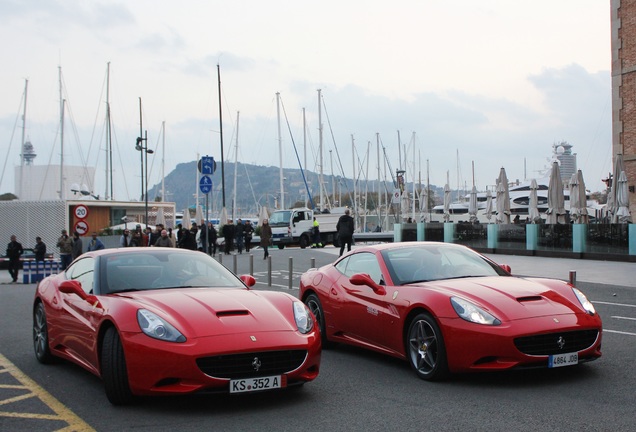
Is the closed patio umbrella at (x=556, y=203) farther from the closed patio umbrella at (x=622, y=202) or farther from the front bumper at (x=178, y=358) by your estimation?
the front bumper at (x=178, y=358)

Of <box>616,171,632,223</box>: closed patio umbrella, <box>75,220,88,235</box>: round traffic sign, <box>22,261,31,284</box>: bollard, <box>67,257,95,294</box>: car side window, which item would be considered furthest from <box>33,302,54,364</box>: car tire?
<box>616,171,632,223</box>: closed patio umbrella

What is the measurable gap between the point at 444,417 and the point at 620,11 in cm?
3553

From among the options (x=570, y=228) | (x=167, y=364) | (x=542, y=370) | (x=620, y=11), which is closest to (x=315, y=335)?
(x=167, y=364)

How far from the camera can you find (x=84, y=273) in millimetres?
8070

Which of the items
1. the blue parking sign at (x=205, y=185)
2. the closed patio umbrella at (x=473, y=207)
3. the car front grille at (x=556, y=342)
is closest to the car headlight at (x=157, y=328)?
the car front grille at (x=556, y=342)

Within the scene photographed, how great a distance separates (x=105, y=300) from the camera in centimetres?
708

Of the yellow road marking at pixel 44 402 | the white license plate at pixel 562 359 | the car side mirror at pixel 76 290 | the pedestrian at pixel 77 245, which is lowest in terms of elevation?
the yellow road marking at pixel 44 402

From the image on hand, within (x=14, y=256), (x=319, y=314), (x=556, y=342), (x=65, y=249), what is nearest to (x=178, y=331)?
(x=556, y=342)

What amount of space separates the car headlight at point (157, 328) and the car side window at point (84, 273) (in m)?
1.32

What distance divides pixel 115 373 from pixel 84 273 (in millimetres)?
1988

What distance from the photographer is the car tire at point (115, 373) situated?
20.8 feet

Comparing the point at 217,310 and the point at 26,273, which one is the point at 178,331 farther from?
the point at 26,273

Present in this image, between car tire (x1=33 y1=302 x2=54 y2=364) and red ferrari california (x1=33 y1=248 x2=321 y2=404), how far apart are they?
78 centimetres

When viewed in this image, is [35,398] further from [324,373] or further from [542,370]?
[542,370]
